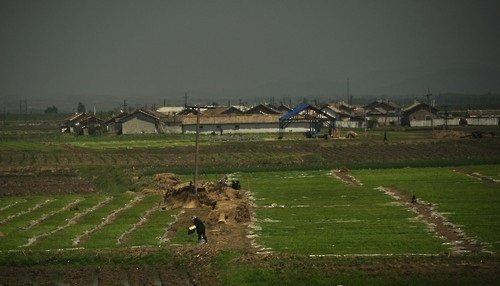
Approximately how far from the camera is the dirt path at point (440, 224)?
30.2 metres

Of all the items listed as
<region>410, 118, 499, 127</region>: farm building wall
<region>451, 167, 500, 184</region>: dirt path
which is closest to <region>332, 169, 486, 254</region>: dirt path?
<region>451, 167, 500, 184</region>: dirt path

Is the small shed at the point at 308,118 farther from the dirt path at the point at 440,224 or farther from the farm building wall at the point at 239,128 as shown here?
the dirt path at the point at 440,224

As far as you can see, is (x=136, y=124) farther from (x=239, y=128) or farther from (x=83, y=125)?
(x=239, y=128)

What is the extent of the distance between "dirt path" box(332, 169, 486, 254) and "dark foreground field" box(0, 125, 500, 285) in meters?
1.84

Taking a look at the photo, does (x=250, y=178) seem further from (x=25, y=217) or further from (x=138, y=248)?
(x=138, y=248)

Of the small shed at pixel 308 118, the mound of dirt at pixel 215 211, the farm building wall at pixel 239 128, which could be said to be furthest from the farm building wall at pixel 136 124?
the mound of dirt at pixel 215 211

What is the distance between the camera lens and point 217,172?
215ft

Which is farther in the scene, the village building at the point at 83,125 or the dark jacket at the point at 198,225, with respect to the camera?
the village building at the point at 83,125

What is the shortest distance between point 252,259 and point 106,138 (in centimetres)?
8258

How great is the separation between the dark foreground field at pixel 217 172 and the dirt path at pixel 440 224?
1840mm

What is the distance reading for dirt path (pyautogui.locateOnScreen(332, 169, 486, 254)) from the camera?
30.2m

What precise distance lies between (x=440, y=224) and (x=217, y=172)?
3186 centimetres

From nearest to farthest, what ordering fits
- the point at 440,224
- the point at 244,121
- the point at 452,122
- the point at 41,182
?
the point at 440,224
the point at 41,182
the point at 244,121
the point at 452,122

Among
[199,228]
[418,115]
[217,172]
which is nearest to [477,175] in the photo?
[217,172]
